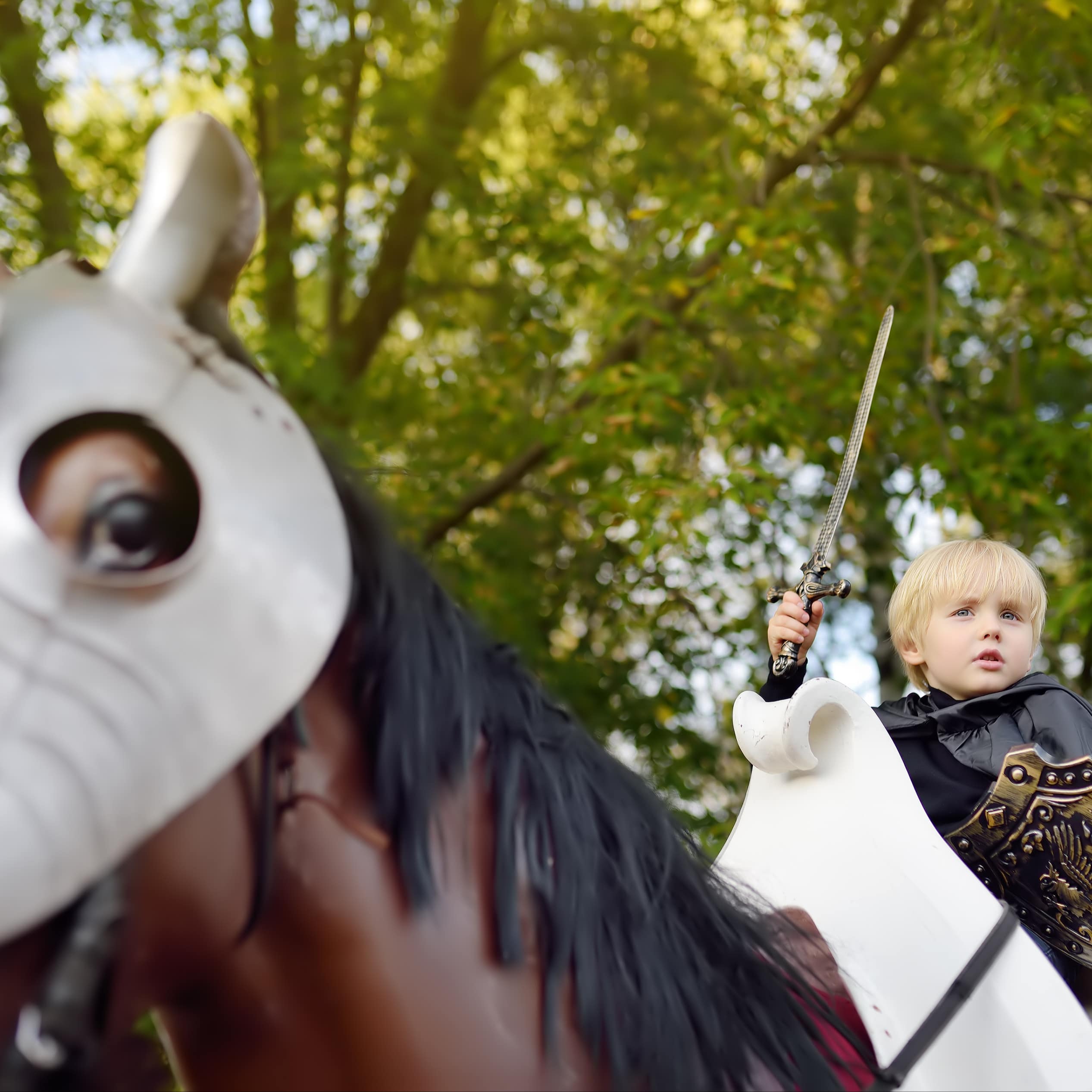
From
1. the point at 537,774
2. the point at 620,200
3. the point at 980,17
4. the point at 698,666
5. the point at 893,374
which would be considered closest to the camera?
the point at 537,774

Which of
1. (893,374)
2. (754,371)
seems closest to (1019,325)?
(893,374)

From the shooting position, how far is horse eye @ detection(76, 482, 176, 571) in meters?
0.75

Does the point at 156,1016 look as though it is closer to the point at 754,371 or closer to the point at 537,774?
the point at 537,774

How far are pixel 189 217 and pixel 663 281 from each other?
3.73m

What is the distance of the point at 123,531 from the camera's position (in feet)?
2.47

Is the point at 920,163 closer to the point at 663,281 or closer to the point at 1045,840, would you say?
the point at 663,281

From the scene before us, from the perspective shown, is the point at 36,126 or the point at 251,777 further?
the point at 36,126

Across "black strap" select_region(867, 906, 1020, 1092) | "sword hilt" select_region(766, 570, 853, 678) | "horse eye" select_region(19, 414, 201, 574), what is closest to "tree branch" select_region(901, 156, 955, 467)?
"sword hilt" select_region(766, 570, 853, 678)

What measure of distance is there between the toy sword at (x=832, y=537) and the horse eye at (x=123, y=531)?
1024 millimetres

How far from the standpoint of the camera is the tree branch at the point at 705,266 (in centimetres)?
443

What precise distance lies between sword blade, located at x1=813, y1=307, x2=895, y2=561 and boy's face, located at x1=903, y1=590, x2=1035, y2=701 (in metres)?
0.38

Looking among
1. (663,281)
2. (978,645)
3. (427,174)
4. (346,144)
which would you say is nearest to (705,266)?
(663,281)

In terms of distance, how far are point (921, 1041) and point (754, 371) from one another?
147 inches

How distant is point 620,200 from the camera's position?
5.25 m
